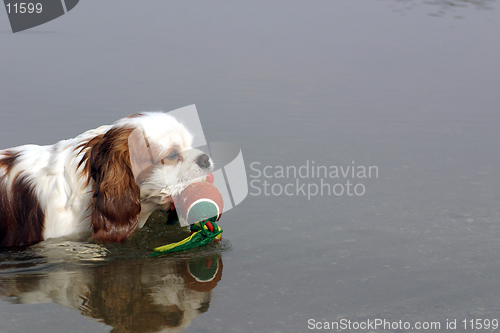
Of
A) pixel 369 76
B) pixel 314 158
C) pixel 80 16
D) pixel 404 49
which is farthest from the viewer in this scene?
pixel 80 16

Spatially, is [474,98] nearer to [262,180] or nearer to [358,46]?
[358,46]

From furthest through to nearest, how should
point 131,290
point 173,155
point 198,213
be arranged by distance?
1. point 198,213
2. point 173,155
3. point 131,290

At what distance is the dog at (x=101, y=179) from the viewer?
393 cm

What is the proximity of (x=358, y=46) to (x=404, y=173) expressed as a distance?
488 cm

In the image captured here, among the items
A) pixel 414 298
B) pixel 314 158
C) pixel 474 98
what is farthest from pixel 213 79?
pixel 414 298

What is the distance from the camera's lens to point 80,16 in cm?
1223

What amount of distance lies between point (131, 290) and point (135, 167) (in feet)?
2.75

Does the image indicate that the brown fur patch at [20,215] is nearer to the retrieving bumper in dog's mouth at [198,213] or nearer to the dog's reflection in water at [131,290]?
the dog's reflection in water at [131,290]

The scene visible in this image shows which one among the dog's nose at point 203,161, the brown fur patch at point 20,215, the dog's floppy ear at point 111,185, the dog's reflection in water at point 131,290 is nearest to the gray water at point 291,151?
the dog's reflection in water at point 131,290

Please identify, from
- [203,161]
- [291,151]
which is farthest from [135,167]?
[291,151]

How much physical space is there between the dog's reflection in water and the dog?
29 centimetres

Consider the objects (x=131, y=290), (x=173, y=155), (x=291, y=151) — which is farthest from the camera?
(x=291, y=151)

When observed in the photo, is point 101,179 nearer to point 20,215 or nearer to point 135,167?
point 135,167

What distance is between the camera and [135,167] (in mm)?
3977
